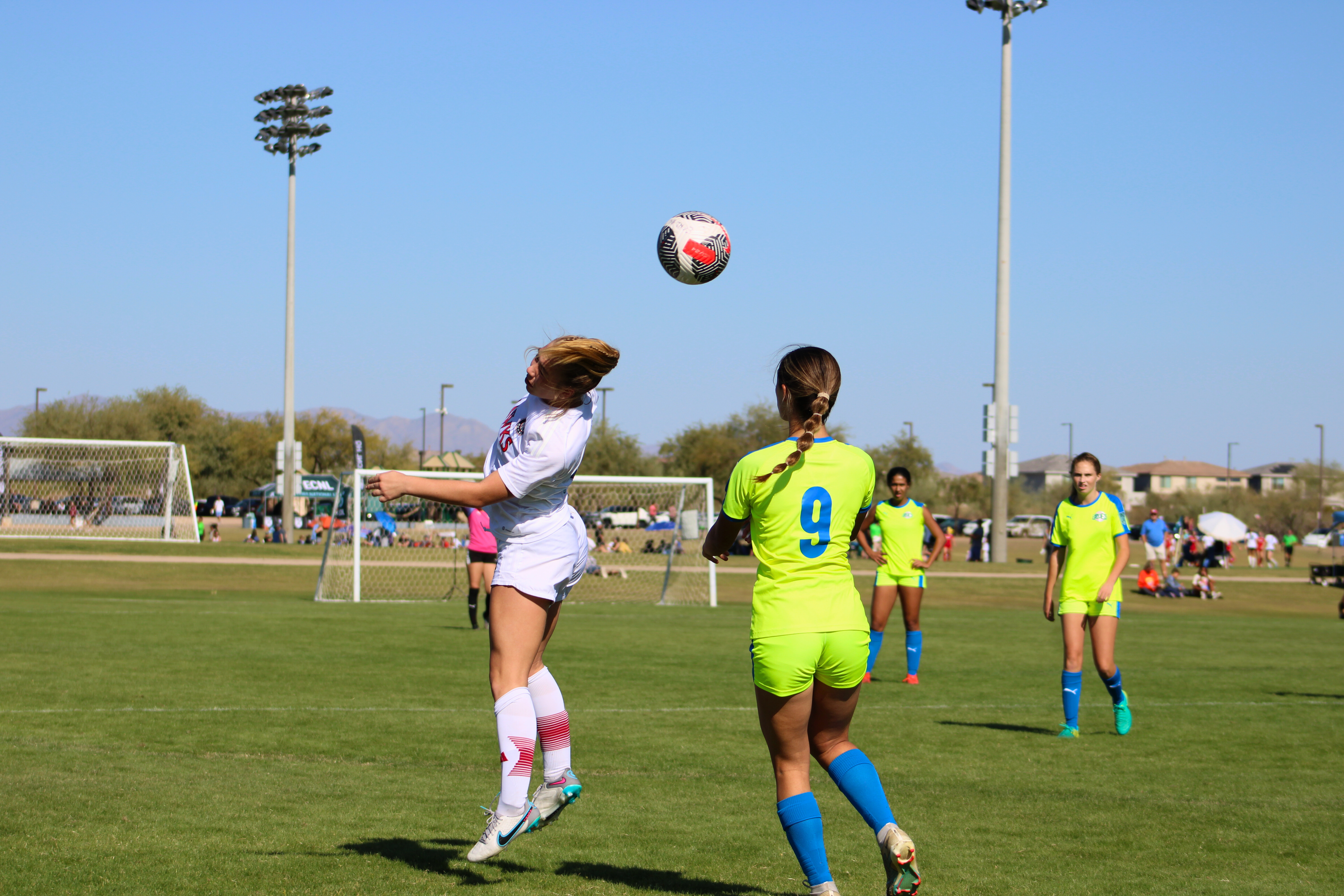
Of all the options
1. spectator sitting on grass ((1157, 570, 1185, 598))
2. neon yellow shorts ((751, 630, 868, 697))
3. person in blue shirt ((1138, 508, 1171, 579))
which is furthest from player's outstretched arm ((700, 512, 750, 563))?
spectator sitting on grass ((1157, 570, 1185, 598))

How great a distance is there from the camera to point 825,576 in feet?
14.5

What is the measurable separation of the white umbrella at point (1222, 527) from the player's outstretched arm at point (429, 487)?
3589cm

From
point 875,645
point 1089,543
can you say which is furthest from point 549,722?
point 875,645

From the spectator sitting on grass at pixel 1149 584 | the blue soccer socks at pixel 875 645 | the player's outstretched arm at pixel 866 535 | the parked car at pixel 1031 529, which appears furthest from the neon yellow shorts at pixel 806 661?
the parked car at pixel 1031 529

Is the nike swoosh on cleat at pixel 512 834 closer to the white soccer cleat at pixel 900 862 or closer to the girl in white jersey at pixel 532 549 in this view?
the girl in white jersey at pixel 532 549

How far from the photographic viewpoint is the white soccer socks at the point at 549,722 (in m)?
5.17

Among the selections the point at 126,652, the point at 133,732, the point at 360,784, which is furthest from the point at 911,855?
the point at 126,652

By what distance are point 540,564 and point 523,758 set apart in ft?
2.61

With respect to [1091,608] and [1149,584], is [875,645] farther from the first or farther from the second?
[1149,584]

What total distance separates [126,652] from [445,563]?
13.8 m

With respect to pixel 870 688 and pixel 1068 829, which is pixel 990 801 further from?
pixel 870 688

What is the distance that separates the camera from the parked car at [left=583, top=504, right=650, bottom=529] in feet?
92.0

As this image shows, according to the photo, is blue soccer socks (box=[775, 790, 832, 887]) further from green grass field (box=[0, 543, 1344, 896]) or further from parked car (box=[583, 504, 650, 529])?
parked car (box=[583, 504, 650, 529])

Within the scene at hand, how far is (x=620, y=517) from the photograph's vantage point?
98.6 ft
